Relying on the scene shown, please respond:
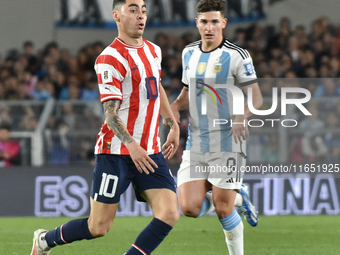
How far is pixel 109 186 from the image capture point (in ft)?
14.3

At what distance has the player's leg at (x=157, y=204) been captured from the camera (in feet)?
14.0

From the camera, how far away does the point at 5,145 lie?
9391 millimetres

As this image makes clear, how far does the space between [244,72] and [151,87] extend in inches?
40.1

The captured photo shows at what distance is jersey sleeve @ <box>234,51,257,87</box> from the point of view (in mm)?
5094

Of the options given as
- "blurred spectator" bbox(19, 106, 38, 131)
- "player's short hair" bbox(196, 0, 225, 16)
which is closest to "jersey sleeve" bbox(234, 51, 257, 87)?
"player's short hair" bbox(196, 0, 225, 16)

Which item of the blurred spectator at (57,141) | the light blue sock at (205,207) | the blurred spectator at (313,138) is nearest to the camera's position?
the light blue sock at (205,207)

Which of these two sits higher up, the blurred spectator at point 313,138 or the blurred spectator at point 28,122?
the blurred spectator at point 28,122

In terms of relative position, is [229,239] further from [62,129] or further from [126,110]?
[62,129]

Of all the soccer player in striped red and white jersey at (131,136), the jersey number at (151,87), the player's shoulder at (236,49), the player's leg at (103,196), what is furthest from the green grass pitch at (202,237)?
the jersey number at (151,87)

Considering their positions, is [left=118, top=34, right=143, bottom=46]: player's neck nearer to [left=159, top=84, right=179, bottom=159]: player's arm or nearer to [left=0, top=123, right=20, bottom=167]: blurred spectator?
[left=159, top=84, right=179, bottom=159]: player's arm

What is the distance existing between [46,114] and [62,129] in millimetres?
353

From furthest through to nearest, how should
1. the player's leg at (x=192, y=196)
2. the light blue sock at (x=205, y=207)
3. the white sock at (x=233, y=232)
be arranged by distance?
→ 1. the light blue sock at (x=205, y=207)
2. the player's leg at (x=192, y=196)
3. the white sock at (x=233, y=232)

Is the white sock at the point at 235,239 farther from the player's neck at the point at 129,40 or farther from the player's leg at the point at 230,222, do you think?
the player's neck at the point at 129,40

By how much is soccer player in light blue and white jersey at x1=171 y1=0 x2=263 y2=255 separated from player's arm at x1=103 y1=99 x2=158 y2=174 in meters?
1.05
